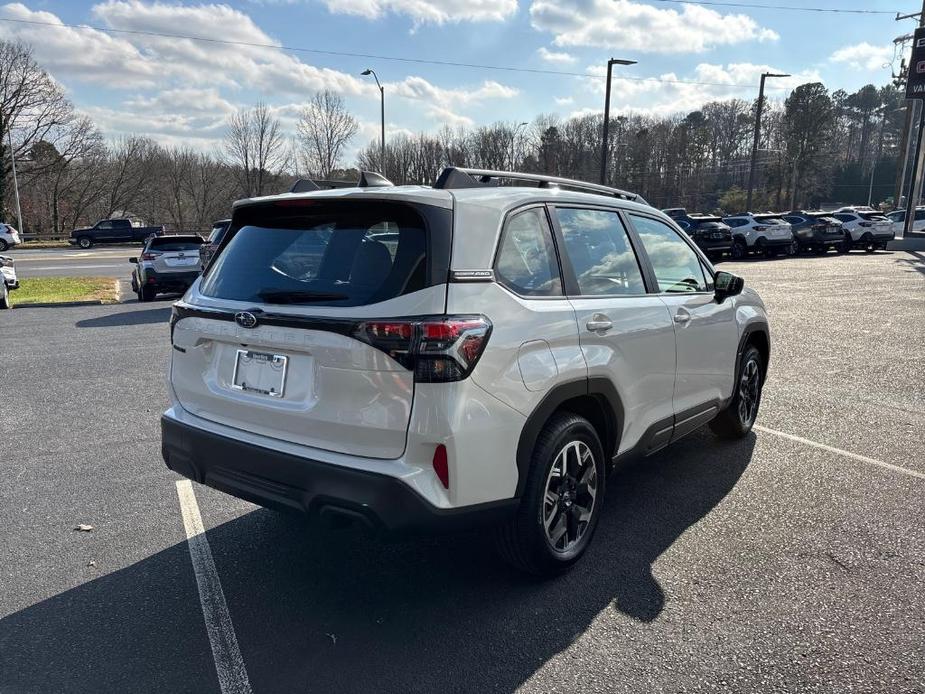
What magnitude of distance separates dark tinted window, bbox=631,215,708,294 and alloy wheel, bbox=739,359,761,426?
3.40 feet

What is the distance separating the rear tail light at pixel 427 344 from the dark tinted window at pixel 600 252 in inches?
40.0

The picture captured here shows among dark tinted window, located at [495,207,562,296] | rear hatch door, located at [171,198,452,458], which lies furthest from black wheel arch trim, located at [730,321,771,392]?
rear hatch door, located at [171,198,452,458]

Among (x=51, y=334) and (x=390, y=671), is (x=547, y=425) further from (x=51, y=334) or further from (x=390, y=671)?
(x=51, y=334)

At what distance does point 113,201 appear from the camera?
62.1 m

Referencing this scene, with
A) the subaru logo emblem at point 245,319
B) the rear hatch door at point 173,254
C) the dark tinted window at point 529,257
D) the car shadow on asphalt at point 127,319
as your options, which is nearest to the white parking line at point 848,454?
the dark tinted window at point 529,257

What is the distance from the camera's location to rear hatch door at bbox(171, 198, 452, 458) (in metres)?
2.61

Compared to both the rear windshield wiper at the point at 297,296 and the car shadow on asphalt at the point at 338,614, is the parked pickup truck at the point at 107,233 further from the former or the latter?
the rear windshield wiper at the point at 297,296

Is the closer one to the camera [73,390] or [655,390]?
[655,390]

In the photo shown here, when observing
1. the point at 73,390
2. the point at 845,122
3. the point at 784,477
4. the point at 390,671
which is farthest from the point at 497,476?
the point at 845,122

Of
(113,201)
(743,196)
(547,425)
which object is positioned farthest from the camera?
(743,196)

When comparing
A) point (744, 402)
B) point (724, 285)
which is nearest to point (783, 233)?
point (744, 402)

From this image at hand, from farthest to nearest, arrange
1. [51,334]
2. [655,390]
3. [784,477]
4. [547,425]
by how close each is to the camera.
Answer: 1. [51,334]
2. [784,477]
3. [655,390]
4. [547,425]

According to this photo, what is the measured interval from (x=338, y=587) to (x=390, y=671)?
0.70m

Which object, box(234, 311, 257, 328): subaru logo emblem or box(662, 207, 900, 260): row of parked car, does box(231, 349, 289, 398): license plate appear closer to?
box(234, 311, 257, 328): subaru logo emblem
